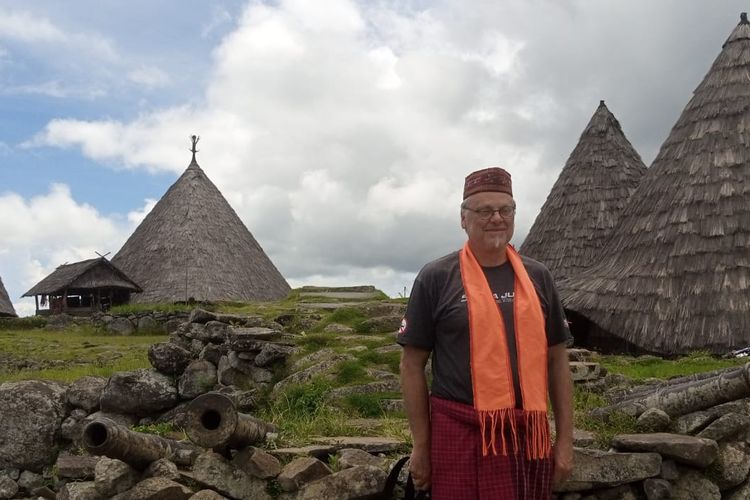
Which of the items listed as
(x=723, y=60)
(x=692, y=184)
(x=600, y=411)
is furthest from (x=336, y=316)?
(x=723, y=60)

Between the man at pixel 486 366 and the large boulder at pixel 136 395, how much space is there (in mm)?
5070

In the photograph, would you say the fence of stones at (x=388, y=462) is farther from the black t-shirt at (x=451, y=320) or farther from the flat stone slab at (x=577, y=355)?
the flat stone slab at (x=577, y=355)

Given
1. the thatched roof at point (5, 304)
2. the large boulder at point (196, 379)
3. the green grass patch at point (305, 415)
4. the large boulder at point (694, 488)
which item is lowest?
the large boulder at point (694, 488)

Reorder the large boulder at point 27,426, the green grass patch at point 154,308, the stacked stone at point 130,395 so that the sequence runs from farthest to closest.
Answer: the green grass patch at point 154,308, the large boulder at point 27,426, the stacked stone at point 130,395

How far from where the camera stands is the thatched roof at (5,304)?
2923 cm

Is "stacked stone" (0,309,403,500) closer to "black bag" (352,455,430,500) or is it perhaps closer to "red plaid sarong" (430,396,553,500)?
"black bag" (352,455,430,500)

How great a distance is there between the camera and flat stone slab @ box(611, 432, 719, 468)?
4.73 m

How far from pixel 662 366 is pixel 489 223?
6.75 m

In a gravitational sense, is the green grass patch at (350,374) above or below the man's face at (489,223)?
below

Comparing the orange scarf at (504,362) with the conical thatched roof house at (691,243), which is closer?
the orange scarf at (504,362)

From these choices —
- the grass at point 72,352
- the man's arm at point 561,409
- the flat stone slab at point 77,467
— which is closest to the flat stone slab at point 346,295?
the grass at point 72,352

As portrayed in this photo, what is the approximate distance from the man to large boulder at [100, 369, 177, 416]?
5.07 metres

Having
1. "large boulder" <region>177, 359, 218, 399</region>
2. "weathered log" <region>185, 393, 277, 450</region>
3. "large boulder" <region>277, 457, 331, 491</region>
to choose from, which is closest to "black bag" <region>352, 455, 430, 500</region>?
"large boulder" <region>277, 457, 331, 491</region>

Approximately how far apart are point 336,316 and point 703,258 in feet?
22.0
